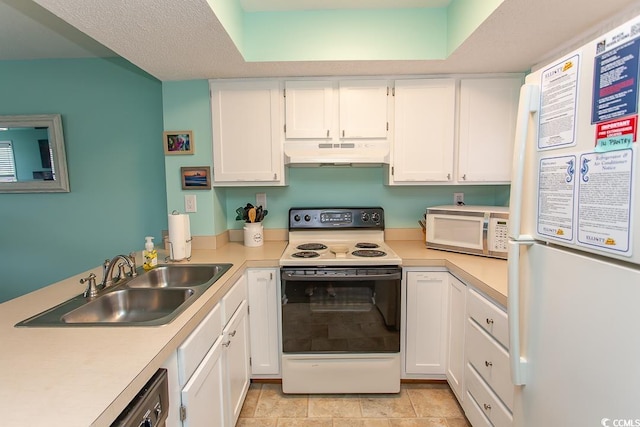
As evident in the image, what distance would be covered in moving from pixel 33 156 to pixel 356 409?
10.3 ft

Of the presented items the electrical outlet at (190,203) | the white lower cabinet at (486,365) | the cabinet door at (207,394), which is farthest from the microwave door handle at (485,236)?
the electrical outlet at (190,203)

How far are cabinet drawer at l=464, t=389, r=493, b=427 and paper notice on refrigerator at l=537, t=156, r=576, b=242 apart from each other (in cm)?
118

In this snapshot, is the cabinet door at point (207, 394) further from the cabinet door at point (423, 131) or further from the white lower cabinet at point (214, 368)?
the cabinet door at point (423, 131)

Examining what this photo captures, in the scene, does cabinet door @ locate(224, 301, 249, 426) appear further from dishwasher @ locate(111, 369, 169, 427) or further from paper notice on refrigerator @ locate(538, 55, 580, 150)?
paper notice on refrigerator @ locate(538, 55, 580, 150)

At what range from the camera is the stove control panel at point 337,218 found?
2430 millimetres

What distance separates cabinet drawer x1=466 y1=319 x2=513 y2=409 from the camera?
4.42 ft

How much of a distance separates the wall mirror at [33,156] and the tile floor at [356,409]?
7.63 feet

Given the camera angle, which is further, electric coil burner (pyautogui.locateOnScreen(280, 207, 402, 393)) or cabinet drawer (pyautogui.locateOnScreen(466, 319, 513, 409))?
electric coil burner (pyautogui.locateOnScreen(280, 207, 402, 393))

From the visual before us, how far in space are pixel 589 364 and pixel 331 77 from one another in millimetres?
2053

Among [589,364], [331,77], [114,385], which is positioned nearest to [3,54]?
[331,77]

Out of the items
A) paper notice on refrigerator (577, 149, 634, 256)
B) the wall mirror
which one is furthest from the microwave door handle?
the wall mirror

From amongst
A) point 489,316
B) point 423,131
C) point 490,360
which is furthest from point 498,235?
point 423,131

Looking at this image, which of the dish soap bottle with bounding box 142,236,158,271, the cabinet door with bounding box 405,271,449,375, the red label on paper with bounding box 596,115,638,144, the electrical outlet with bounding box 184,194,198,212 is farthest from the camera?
the electrical outlet with bounding box 184,194,198,212

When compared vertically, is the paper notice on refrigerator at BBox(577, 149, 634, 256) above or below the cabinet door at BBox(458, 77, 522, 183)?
below
